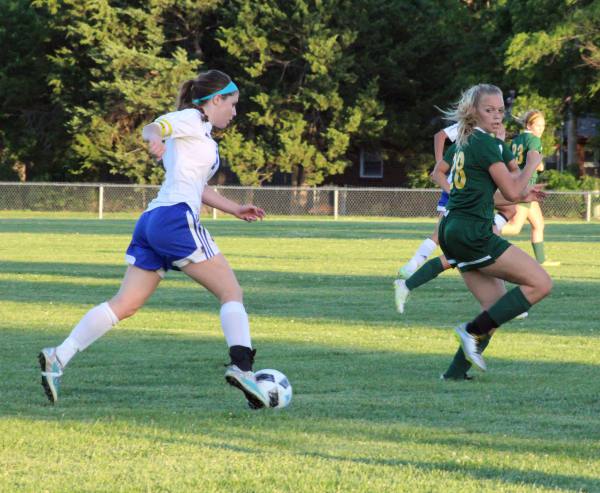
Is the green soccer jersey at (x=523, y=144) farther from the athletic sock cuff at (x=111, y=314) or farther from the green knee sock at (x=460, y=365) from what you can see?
the athletic sock cuff at (x=111, y=314)

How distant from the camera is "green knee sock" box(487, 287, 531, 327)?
25.7 feet

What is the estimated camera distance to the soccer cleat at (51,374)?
700 centimetres

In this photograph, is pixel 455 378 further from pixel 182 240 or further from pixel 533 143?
pixel 533 143

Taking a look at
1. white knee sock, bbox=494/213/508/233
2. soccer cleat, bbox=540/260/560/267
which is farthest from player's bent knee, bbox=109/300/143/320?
soccer cleat, bbox=540/260/560/267

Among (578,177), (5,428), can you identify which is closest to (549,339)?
(5,428)

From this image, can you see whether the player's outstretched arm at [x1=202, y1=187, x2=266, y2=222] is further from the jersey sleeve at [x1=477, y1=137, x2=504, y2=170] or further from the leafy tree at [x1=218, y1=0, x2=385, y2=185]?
the leafy tree at [x1=218, y1=0, x2=385, y2=185]

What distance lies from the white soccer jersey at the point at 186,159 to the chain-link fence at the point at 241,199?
36.8 metres

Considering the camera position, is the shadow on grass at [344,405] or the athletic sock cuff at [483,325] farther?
the athletic sock cuff at [483,325]

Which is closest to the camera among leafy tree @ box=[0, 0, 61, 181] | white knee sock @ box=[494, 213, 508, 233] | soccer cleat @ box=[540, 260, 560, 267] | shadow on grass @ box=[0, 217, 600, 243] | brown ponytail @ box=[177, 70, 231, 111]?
brown ponytail @ box=[177, 70, 231, 111]

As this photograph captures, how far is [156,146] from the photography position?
22.5ft

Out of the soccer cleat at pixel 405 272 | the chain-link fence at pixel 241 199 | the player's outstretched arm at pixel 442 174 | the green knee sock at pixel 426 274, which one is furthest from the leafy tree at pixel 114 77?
the green knee sock at pixel 426 274

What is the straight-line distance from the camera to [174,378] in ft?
26.5

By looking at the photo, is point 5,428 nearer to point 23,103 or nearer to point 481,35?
point 481,35

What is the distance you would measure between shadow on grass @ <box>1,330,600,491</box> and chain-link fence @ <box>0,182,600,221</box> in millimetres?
35253
